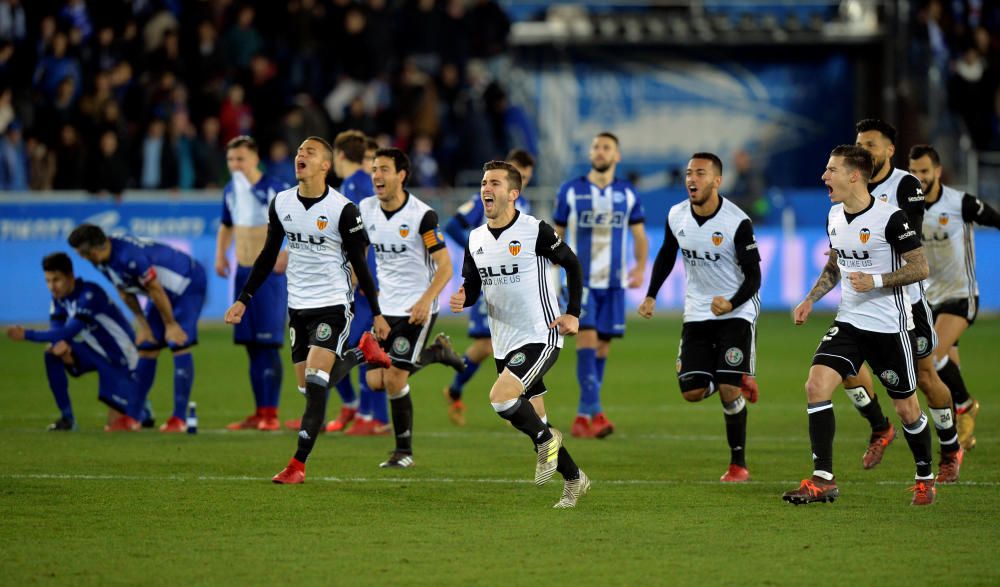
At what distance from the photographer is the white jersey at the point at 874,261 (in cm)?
875

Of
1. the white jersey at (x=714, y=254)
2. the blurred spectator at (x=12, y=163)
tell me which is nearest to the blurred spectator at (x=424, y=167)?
the blurred spectator at (x=12, y=163)

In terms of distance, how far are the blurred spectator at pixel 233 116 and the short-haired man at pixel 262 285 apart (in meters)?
10.7

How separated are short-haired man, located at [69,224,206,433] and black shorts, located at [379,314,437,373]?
2.36 metres

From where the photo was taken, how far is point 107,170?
2102 centimetres

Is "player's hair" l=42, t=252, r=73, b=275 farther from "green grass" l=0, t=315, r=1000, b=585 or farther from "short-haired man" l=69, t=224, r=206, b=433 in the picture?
"green grass" l=0, t=315, r=1000, b=585

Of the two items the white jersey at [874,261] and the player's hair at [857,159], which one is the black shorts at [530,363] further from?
the player's hair at [857,159]

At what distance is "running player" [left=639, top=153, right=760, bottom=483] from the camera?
9805 mm

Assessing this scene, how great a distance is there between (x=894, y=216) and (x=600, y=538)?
8.97 ft

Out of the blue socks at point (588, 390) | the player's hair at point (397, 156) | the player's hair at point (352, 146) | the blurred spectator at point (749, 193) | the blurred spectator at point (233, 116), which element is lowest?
the blue socks at point (588, 390)

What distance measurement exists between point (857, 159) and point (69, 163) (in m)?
15.5

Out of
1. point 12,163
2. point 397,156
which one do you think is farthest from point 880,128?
point 12,163

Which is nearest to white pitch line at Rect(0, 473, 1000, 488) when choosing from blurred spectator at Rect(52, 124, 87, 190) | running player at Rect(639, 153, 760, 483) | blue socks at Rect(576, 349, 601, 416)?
running player at Rect(639, 153, 760, 483)

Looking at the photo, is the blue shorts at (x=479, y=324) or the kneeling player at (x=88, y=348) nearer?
the kneeling player at (x=88, y=348)

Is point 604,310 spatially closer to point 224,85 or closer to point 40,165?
point 40,165
